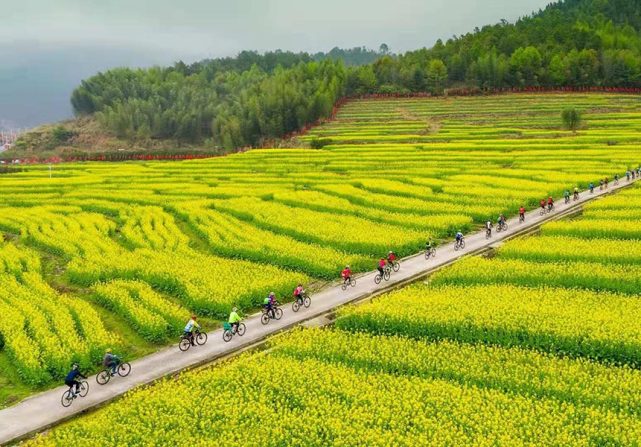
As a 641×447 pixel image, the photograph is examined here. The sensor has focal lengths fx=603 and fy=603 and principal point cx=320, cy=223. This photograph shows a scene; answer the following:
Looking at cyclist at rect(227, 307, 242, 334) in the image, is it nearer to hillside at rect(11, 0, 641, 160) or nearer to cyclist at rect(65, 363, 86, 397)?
cyclist at rect(65, 363, 86, 397)

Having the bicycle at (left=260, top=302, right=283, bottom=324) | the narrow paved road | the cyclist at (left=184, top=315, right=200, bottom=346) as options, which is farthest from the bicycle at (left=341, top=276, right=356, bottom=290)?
the cyclist at (left=184, top=315, right=200, bottom=346)

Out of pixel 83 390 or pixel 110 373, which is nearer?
pixel 83 390

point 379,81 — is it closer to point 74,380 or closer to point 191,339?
point 191,339

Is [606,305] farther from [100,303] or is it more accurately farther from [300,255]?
[100,303]

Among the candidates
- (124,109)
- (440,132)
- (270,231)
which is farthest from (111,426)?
(124,109)

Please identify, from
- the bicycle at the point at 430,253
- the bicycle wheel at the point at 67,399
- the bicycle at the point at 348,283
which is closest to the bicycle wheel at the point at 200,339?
the bicycle wheel at the point at 67,399

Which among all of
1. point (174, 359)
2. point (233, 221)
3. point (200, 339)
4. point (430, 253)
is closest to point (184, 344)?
point (200, 339)
